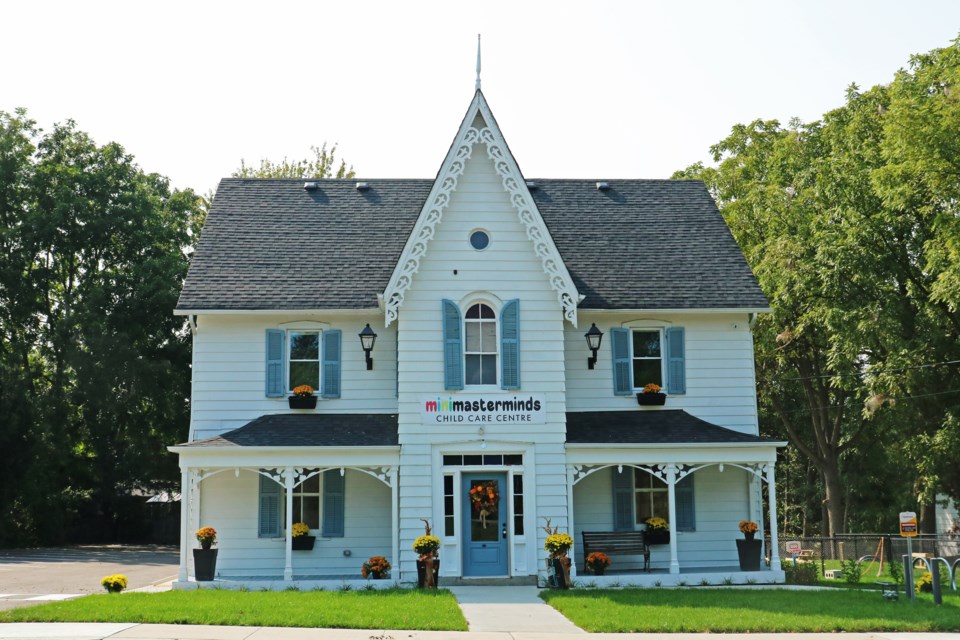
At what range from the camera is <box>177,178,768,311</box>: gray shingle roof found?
2389 cm

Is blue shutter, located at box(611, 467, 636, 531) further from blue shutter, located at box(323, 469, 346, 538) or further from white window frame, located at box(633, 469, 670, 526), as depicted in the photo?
blue shutter, located at box(323, 469, 346, 538)

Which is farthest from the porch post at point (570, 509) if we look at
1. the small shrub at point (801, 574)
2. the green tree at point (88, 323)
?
the green tree at point (88, 323)

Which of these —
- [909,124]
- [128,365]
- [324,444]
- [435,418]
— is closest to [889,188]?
[909,124]

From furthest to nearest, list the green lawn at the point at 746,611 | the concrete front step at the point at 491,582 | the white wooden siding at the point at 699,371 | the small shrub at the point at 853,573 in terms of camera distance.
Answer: the white wooden siding at the point at 699,371
the small shrub at the point at 853,573
the concrete front step at the point at 491,582
the green lawn at the point at 746,611

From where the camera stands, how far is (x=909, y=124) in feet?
91.0

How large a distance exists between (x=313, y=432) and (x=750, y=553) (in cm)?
985

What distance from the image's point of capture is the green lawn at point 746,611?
606 inches

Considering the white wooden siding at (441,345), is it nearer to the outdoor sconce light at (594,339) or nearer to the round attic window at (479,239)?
the round attic window at (479,239)

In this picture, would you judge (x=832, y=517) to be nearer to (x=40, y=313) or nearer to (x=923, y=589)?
(x=923, y=589)

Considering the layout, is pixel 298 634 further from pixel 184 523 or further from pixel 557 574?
pixel 184 523

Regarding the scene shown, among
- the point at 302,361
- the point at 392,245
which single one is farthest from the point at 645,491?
the point at 392,245

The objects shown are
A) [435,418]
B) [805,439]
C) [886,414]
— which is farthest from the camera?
[805,439]

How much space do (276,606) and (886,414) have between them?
25.4m

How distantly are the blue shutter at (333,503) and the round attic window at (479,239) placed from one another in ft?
19.5
